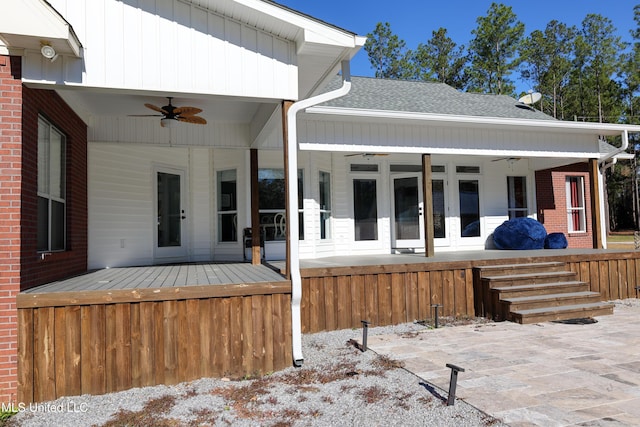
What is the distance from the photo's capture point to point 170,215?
328 inches

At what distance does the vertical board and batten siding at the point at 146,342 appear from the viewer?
3852 mm

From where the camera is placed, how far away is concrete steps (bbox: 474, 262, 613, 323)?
6.04 meters

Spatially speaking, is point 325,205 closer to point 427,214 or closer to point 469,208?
point 427,214

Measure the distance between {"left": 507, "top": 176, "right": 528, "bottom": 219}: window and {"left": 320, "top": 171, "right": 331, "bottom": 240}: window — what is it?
196 inches

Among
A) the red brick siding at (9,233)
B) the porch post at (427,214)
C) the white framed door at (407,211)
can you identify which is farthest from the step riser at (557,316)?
the red brick siding at (9,233)

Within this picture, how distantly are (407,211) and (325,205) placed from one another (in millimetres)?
2091

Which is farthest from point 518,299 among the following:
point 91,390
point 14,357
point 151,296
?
point 14,357

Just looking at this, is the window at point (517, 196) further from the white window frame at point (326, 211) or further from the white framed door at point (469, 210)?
the white window frame at point (326, 211)

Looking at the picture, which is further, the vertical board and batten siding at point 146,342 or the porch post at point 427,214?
the porch post at point 427,214

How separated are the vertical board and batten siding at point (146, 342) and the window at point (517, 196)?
8.25m

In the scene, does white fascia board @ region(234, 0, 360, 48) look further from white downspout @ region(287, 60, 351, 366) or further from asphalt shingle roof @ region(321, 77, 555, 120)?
asphalt shingle roof @ region(321, 77, 555, 120)

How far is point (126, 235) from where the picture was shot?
7.52 m

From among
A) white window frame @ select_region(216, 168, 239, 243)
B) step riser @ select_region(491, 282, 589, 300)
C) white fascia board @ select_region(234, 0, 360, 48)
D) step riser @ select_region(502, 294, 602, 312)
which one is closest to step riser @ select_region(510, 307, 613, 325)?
step riser @ select_region(502, 294, 602, 312)

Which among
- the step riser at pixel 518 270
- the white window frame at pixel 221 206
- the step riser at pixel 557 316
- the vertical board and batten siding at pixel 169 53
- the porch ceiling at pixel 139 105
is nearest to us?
the vertical board and batten siding at pixel 169 53
